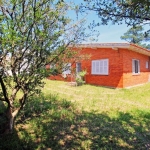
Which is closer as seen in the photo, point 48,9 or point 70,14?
point 48,9

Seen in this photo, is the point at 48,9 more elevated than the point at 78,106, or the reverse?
the point at 48,9

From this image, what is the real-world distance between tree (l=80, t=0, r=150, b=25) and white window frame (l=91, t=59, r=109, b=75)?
11.3 metres

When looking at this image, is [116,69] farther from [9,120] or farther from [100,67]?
[9,120]

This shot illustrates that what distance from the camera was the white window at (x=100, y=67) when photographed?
14.7m

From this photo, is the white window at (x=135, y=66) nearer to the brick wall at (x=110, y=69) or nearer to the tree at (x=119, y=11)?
the brick wall at (x=110, y=69)

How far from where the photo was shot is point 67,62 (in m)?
5.08

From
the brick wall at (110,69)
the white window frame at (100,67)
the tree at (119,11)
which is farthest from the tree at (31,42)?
the white window frame at (100,67)

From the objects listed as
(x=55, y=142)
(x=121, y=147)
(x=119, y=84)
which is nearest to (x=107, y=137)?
(x=121, y=147)

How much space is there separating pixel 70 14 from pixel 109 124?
149 inches

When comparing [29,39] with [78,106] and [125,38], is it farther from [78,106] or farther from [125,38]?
[125,38]

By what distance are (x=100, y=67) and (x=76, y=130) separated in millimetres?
10464

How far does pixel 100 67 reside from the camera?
49.7 ft

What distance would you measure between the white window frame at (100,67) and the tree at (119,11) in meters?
11.3

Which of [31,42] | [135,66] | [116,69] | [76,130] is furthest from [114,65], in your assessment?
[31,42]
